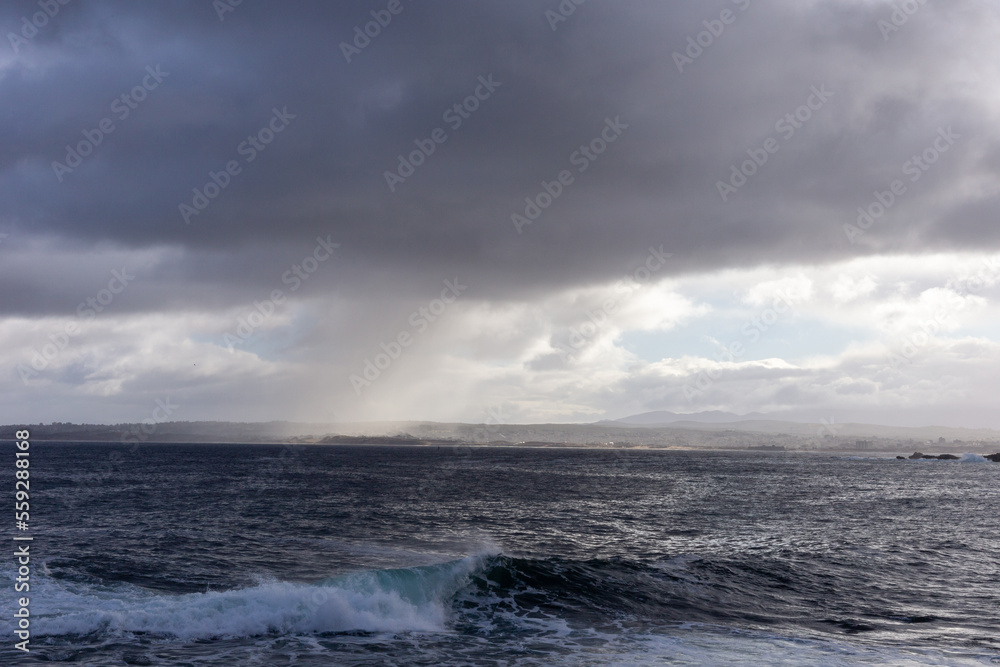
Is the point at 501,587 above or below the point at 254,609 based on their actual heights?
below

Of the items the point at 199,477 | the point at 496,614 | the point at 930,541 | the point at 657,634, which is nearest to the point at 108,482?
the point at 199,477

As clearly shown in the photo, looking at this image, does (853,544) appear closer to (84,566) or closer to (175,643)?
(175,643)

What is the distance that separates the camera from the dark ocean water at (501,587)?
1977cm

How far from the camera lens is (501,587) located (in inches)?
1091

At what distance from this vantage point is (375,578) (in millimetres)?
26719

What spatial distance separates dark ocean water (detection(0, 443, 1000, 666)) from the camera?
1977 centimetres

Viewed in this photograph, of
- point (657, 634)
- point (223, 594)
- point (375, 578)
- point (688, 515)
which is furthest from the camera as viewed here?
point (688, 515)

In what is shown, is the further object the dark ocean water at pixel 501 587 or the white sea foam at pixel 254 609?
the white sea foam at pixel 254 609

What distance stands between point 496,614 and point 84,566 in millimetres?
20715

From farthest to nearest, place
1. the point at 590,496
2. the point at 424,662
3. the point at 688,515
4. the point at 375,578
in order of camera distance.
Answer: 1. the point at 590,496
2. the point at 688,515
3. the point at 375,578
4. the point at 424,662

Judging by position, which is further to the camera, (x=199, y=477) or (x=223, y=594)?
(x=199, y=477)

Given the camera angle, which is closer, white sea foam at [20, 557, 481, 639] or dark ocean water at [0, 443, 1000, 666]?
dark ocean water at [0, 443, 1000, 666]

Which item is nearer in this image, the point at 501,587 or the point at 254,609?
the point at 254,609

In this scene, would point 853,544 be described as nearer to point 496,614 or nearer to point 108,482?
point 496,614
